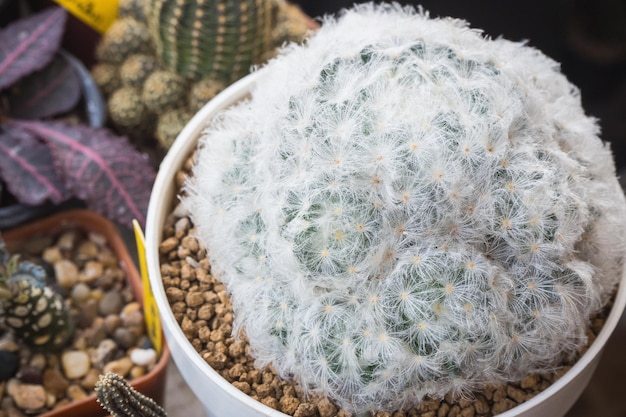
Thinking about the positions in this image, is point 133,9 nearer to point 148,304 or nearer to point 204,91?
point 204,91

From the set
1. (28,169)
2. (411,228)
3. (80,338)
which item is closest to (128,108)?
(28,169)

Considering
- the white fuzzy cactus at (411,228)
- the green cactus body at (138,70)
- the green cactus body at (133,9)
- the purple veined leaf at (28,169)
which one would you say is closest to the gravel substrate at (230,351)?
the white fuzzy cactus at (411,228)

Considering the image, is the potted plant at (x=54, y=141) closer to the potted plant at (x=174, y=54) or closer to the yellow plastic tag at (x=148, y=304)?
the potted plant at (x=174, y=54)

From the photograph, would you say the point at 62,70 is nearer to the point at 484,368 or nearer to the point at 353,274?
the point at 353,274

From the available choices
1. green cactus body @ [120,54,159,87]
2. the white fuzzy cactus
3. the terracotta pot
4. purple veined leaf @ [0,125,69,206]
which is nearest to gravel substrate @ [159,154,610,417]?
the white fuzzy cactus

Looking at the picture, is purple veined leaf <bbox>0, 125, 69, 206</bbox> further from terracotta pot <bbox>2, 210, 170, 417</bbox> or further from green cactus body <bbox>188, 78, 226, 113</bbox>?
green cactus body <bbox>188, 78, 226, 113</bbox>
